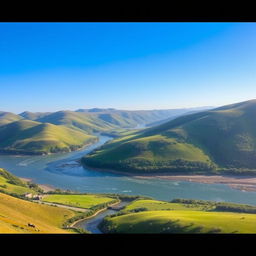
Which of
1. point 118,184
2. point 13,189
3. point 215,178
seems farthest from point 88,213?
point 215,178

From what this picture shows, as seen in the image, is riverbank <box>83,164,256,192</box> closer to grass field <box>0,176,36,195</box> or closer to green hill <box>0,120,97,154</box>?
grass field <box>0,176,36,195</box>

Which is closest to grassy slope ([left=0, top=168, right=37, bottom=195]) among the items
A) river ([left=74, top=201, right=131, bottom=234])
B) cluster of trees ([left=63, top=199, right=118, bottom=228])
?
cluster of trees ([left=63, top=199, right=118, bottom=228])

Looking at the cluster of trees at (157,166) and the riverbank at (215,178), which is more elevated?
the cluster of trees at (157,166)

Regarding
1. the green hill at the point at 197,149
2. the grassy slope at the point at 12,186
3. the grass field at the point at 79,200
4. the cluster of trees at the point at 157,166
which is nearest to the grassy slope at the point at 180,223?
the grass field at the point at 79,200

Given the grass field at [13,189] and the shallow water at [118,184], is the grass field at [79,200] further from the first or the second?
the shallow water at [118,184]

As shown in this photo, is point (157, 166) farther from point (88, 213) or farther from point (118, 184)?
point (88, 213)
